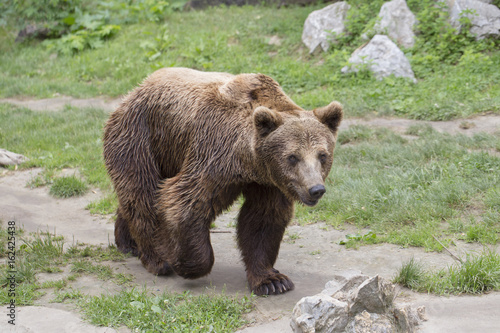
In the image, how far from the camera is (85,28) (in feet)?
51.4

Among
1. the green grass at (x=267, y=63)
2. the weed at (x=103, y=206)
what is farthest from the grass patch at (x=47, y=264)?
the green grass at (x=267, y=63)

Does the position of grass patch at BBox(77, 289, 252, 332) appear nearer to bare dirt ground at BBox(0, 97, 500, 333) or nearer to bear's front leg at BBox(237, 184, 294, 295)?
bare dirt ground at BBox(0, 97, 500, 333)

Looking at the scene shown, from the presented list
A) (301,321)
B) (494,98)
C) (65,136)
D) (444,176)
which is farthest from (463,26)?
(301,321)

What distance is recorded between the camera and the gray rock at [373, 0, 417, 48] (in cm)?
1190

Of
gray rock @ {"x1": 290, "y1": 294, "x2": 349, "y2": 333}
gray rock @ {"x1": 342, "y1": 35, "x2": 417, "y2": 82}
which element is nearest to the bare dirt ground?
gray rock @ {"x1": 290, "y1": 294, "x2": 349, "y2": 333}

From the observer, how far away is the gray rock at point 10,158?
845 cm

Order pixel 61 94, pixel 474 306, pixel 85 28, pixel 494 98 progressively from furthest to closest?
pixel 85 28, pixel 61 94, pixel 494 98, pixel 474 306

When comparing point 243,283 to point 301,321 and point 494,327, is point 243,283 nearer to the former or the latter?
point 301,321

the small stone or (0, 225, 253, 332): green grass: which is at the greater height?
the small stone

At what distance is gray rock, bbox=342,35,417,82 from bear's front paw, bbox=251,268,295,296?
7013 millimetres

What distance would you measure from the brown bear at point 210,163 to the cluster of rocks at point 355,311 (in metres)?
0.82

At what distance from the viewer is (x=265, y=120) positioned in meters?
4.39

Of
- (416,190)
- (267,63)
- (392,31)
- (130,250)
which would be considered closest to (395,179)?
(416,190)

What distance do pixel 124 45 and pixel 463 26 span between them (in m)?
8.39
